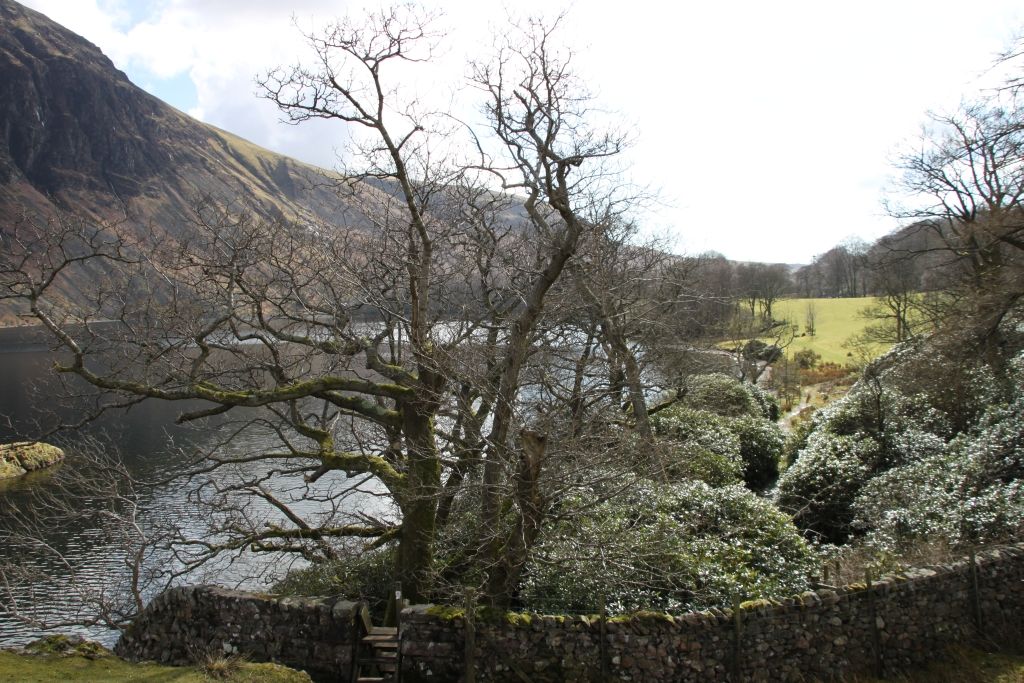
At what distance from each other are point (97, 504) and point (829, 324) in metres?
57.6

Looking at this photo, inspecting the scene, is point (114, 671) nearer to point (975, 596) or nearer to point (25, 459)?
point (975, 596)

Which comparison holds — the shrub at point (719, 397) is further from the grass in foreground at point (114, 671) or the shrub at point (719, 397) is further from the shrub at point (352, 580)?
the grass in foreground at point (114, 671)

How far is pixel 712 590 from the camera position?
9578 millimetres

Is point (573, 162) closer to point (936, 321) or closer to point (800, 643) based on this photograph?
point (800, 643)

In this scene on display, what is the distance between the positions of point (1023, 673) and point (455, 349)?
8806mm

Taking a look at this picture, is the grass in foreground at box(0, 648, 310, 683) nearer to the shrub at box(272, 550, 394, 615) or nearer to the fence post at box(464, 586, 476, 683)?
the shrub at box(272, 550, 394, 615)

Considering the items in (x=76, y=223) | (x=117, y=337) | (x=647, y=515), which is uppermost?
(x=76, y=223)

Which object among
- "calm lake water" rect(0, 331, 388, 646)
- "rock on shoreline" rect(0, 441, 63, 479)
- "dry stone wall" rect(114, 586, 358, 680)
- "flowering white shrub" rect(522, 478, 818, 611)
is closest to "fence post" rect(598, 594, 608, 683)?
"flowering white shrub" rect(522, 478, 818, 611)

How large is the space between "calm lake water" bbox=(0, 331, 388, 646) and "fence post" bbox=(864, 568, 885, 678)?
7.30 meters

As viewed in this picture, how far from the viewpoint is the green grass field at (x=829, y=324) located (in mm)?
48875

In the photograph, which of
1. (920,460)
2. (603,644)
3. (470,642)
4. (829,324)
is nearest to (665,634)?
(603,644)

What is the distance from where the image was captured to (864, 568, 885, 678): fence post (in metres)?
8.90

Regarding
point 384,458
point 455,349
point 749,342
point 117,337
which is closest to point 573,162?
point 455,349

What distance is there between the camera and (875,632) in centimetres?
894
